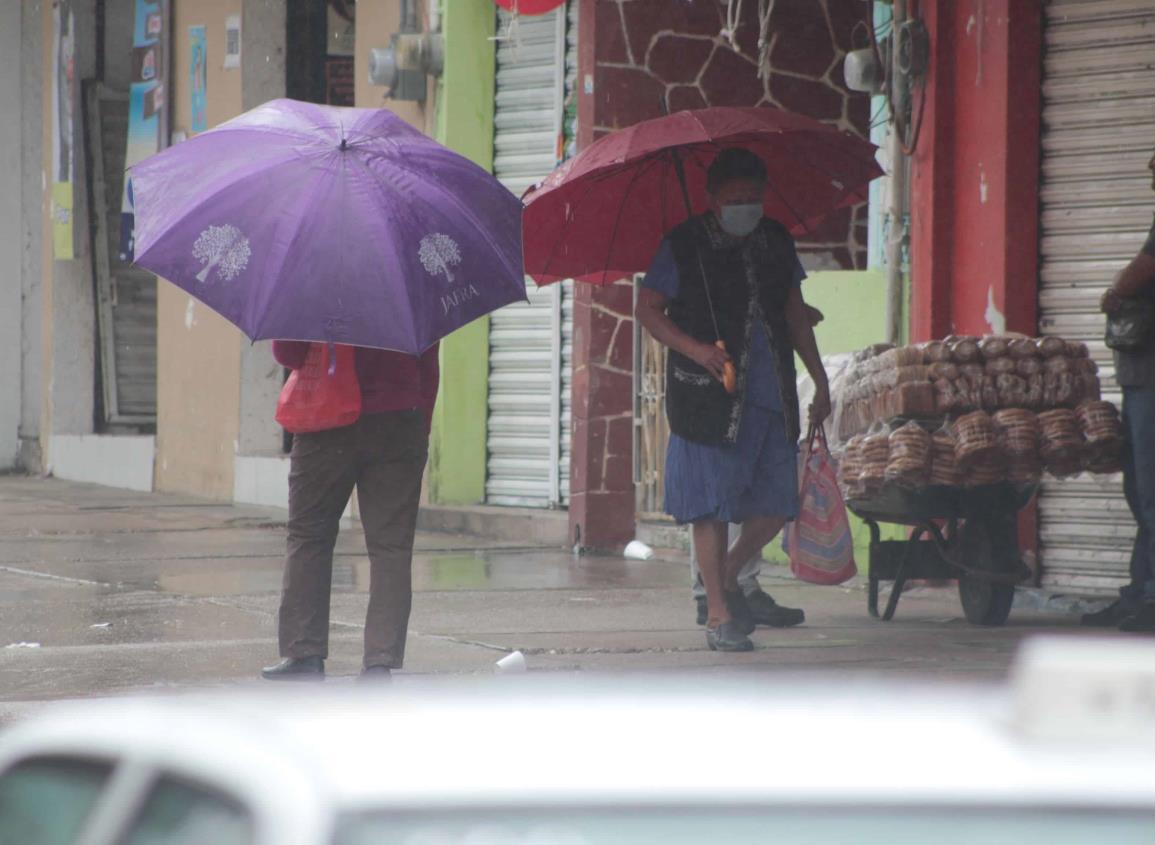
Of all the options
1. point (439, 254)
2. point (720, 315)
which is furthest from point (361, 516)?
point (720, 315)

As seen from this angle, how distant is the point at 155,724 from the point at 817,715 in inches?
23.5

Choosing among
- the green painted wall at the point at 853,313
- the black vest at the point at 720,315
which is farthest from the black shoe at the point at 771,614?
the green painted wall at the point at 853,313

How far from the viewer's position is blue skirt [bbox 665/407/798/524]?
24.1 feet

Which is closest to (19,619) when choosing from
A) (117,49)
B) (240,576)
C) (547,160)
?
(240,576)

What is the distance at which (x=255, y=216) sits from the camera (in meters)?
6.25

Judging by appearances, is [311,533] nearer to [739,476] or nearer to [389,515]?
[389,515]

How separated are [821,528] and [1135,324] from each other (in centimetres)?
145

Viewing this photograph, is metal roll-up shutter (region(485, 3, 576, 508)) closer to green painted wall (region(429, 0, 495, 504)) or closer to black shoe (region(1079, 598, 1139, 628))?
green painted wall (region(429, 0, 495, 504))

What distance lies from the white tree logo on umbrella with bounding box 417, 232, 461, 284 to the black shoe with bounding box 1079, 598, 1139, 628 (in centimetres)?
323

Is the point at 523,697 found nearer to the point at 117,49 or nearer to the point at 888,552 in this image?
the point at 888,552

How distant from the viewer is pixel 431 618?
870 cm

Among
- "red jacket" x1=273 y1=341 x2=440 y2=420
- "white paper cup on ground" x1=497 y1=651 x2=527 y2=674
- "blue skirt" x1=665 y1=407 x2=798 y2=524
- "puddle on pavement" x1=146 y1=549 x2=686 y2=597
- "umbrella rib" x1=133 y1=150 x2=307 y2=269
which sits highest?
"umbrella rib" x1=133 y1=150 x2=307 y2=269

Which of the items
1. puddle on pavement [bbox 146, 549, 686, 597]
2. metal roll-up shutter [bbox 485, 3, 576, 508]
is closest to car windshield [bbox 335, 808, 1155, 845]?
puddle on pavement [bbox 146, 549, 686, 597]

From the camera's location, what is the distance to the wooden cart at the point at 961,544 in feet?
26.4
